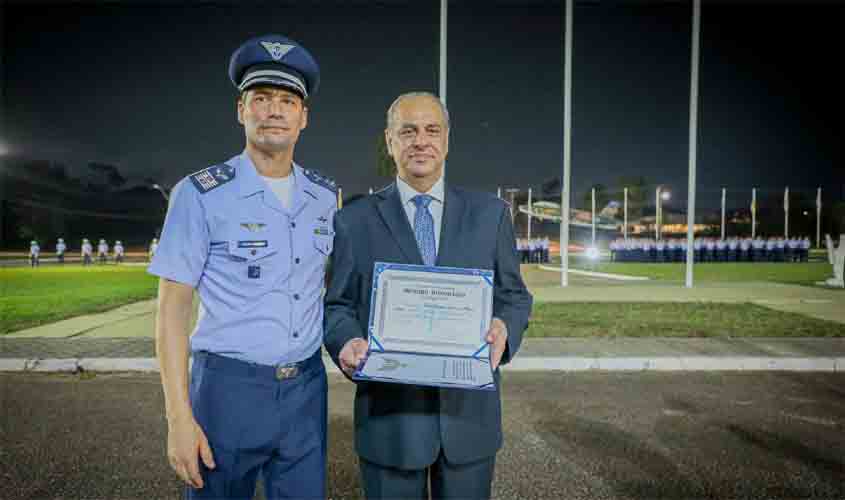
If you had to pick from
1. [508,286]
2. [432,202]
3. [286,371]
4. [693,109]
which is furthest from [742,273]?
[286,371]

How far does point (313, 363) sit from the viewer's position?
1.90m

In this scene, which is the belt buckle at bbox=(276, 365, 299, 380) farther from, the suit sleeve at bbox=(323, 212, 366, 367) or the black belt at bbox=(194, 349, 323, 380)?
the suit sleeve at bbox=(323, 212, 366, 367)

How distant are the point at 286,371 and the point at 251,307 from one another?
0.25m

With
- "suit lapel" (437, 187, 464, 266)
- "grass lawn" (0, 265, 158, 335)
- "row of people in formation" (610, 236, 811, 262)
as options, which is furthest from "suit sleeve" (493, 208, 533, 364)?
"row of people in formation" (610, 236, 811, 262)

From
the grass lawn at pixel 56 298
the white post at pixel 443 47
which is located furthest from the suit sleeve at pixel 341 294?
the white post at pixel 443 47

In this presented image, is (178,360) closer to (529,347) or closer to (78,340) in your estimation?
(529,347)

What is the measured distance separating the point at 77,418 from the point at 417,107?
4.63 meters

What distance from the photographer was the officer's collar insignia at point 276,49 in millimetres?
1868

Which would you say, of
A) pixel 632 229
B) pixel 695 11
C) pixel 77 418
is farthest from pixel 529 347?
pixel 632 229

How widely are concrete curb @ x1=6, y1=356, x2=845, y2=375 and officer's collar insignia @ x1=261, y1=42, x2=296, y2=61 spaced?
513 cm

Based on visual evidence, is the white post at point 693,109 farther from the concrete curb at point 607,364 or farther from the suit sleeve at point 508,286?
the suit sleeve at point 508,286

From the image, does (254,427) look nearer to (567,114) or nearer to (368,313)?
(368,313)

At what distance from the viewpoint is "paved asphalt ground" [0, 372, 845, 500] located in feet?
11.1

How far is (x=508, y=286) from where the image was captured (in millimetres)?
1995
